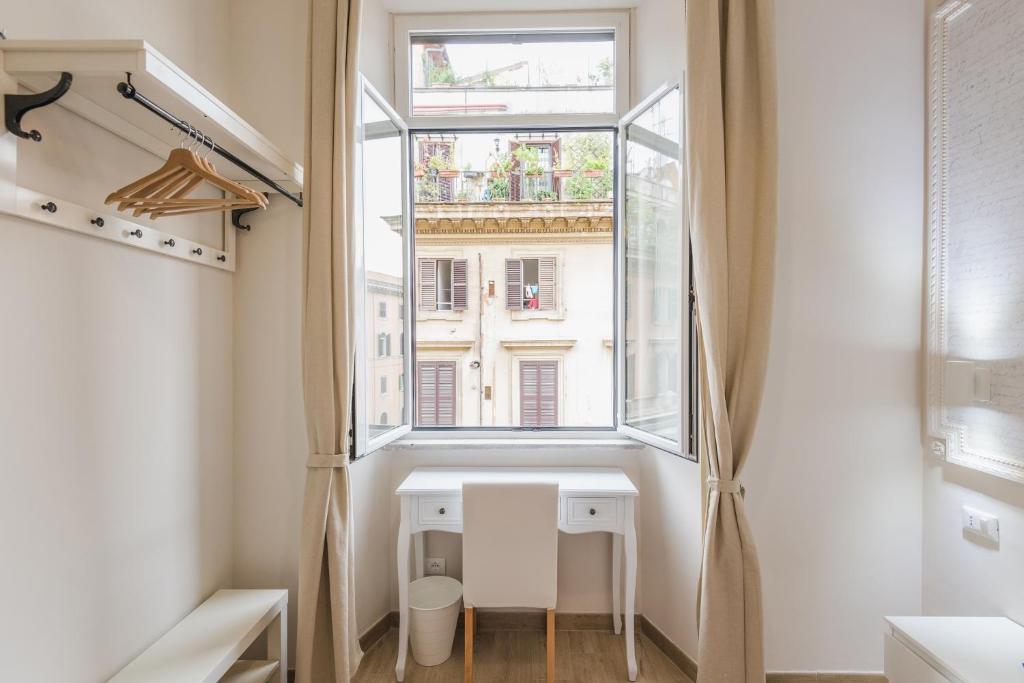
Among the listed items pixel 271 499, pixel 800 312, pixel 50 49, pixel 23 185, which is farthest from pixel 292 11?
pixel 800 312

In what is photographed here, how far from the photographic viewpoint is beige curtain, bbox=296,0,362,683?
1691 millimetres

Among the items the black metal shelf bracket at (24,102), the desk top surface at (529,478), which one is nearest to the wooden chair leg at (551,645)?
the desk top surface at (529,478)

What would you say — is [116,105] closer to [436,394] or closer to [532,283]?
[436,394]

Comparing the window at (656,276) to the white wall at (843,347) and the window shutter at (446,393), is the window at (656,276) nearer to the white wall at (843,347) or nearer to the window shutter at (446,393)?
the white wall at (843,347)

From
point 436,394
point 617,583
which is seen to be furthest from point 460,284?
point 617,583

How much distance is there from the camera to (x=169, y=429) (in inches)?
62.4

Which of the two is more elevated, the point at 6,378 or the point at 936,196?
the point at 936,196

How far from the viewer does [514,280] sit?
14.3 ft

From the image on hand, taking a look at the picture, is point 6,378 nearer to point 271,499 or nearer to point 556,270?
point 271,499

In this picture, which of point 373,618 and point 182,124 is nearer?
point 182,124

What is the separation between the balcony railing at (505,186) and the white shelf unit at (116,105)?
1602mm

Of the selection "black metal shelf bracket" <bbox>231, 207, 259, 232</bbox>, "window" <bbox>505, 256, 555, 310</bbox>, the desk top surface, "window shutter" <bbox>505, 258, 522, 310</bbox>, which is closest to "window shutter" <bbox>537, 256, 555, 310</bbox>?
"window" <bbox>505, 256, 555, 310</bbox>

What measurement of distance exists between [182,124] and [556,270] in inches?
129

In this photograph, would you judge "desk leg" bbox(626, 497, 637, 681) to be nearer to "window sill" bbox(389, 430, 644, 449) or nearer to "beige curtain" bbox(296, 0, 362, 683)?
"window sill" bbox(389, 430, 644, 449)
